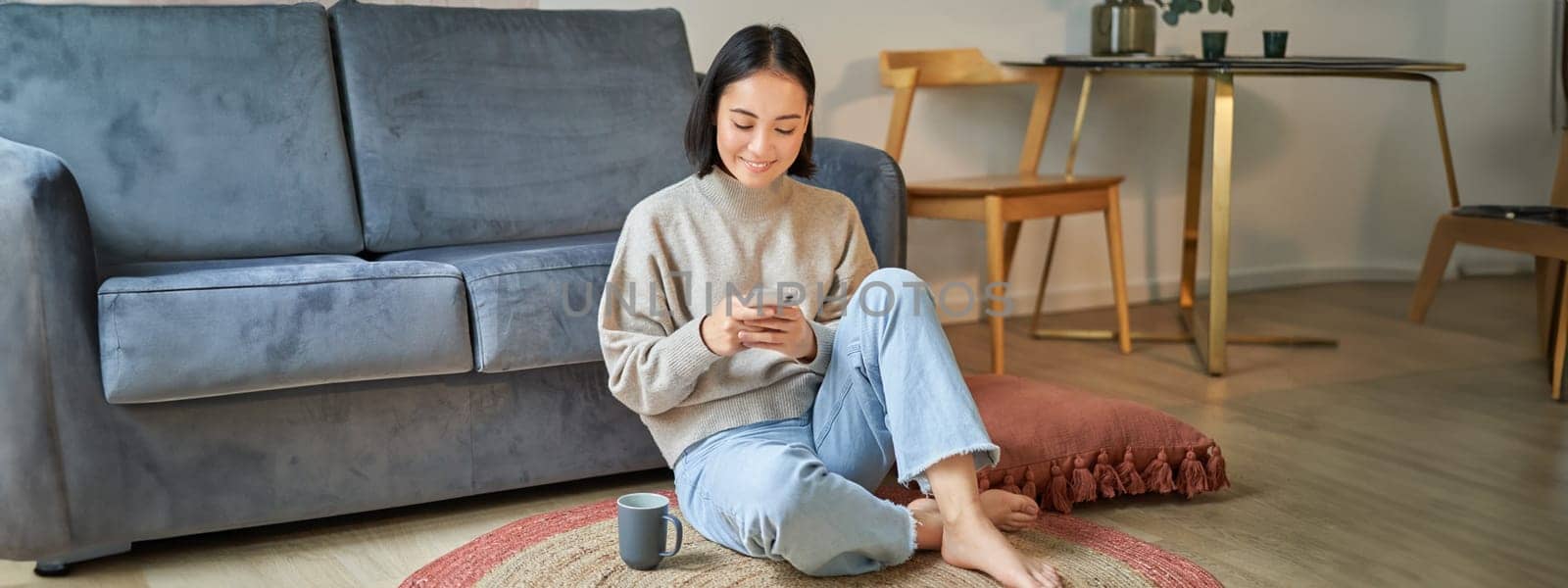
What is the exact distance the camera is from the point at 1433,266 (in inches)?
137

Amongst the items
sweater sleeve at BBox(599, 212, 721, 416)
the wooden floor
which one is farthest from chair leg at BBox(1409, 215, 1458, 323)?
sweater sleeve at BBox(599, 212, 721, 416)

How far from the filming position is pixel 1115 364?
3068mm

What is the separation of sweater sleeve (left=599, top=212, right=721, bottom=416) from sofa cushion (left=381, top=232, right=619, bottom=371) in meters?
0.24

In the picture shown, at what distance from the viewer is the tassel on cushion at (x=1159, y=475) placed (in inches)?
81.8

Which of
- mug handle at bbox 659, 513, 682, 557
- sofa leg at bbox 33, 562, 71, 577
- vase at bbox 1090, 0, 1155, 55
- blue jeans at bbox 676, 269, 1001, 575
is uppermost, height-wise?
vase at bbox 1090, 0, 1155, 55

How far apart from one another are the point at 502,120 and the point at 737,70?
0.89 meters

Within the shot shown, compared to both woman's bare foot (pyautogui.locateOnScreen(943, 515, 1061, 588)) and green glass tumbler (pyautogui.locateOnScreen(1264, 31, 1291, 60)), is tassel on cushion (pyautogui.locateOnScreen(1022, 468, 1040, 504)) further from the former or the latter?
green glass tumbler (pyautogui.locateOnScreen(1264, 31, 1291, 60))

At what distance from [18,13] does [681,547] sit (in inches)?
52.8

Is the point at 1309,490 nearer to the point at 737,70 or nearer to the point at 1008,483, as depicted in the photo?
the point at 1008,483

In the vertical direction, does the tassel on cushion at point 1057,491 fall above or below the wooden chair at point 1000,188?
below

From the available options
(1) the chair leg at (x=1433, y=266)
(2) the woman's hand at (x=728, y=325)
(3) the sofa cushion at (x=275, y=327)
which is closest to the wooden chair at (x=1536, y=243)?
(1) the chair leg at (x=1433, y=266)

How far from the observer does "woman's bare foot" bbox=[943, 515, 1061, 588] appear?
1.62 m

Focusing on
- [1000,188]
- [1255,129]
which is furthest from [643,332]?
[1255,129]

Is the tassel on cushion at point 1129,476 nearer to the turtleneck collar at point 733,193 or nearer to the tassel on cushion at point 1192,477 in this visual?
the tassel on cushion at point 1192,477
